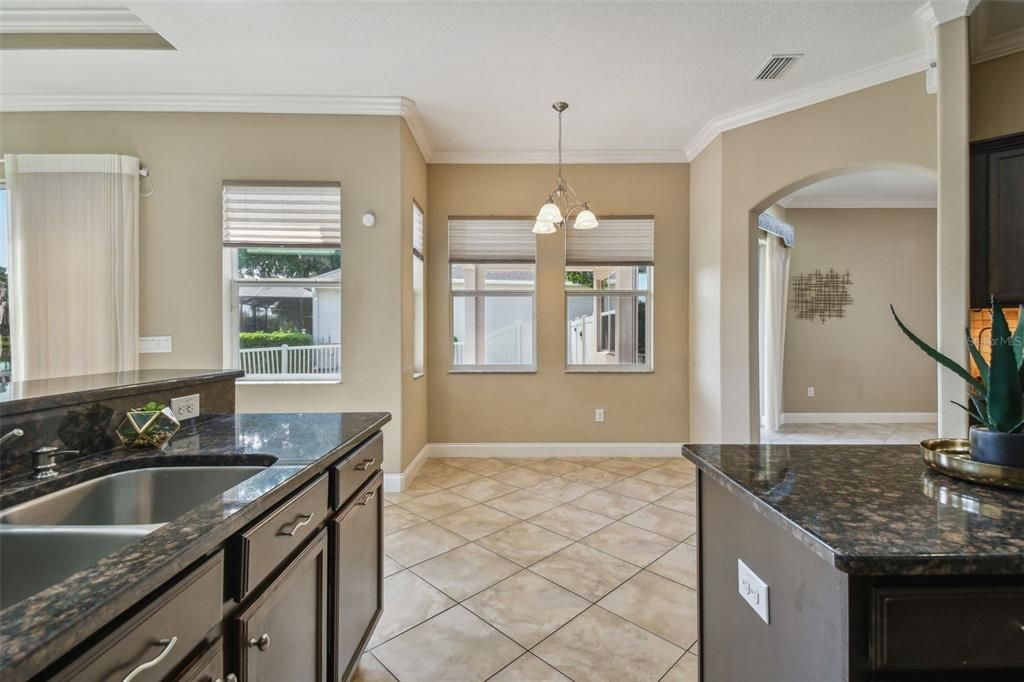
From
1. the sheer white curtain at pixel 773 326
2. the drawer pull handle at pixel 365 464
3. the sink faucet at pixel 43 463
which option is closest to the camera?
the sink faucet at pixel 43 463

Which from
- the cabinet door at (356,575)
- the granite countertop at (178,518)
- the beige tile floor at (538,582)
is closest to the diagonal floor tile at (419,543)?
the beige tile floor at (538,582)

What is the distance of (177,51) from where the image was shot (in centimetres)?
275

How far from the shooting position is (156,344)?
333 cm

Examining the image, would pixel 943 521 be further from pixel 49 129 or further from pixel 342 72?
pixel 49 129

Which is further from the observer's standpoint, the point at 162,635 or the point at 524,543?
the point at 524,543

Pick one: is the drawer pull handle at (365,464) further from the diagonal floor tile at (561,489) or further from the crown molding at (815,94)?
the crown molding at (815,94)

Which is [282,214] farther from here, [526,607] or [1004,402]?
[1004,402]

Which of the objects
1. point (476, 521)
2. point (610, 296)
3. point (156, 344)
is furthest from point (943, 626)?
point (156, 344)

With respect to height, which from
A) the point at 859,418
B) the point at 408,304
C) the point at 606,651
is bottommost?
the point at 606,651

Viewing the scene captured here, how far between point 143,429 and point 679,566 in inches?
95.6

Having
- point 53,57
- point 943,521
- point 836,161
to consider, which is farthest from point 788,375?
point 53,57

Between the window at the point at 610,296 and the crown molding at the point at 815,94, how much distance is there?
97 centimetres

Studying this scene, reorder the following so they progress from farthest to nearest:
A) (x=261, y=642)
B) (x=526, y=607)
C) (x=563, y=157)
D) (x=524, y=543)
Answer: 1. (x=563, y=157)
2. (x=524, y=543)
3. (x=526, y=607)
4. (x=261, y=642)

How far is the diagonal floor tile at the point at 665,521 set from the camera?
269 cm
